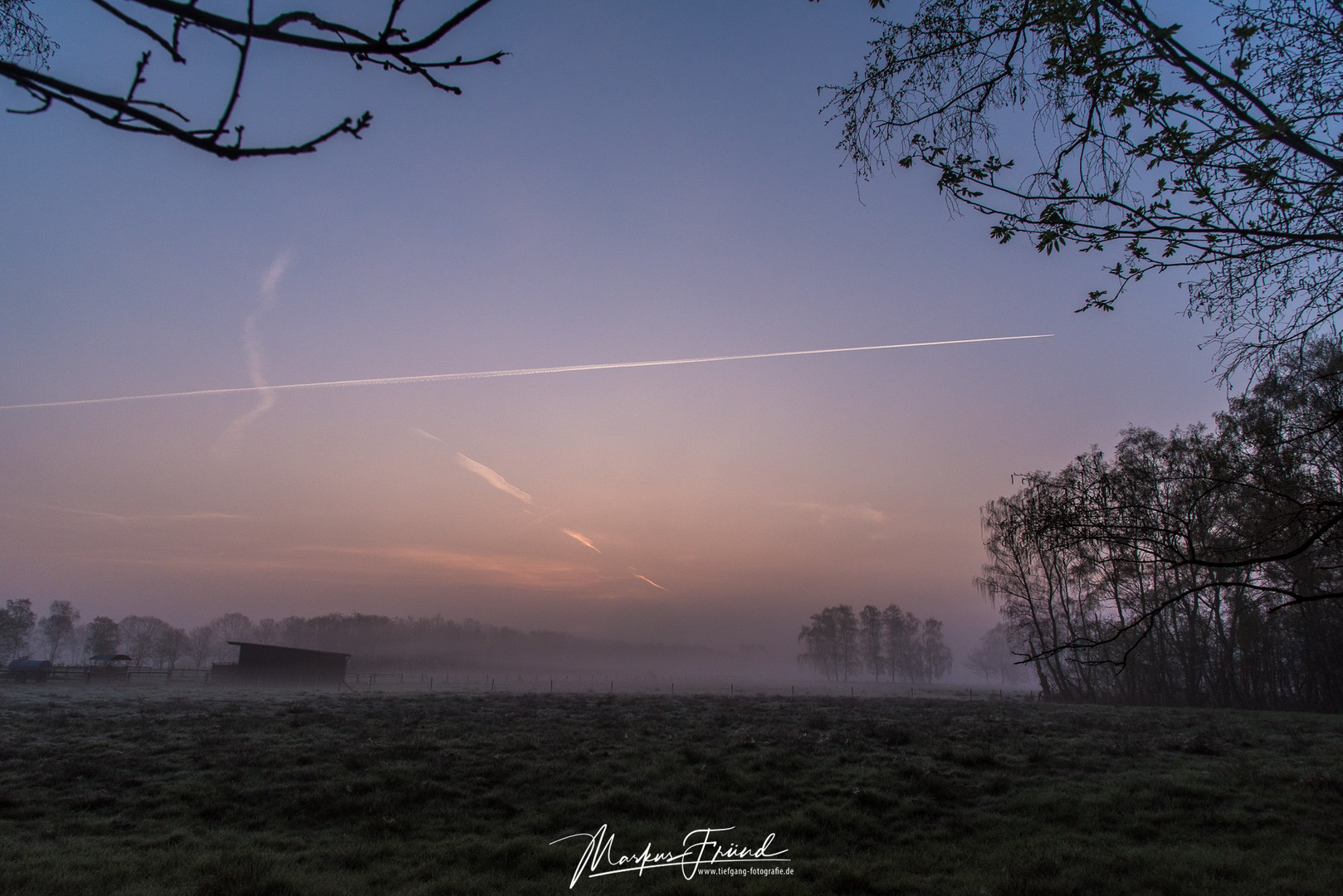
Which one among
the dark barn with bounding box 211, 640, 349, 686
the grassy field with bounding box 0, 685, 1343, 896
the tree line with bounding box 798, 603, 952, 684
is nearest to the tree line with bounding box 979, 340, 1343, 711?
the grassy field with bounding box 0, 685, 1343, 896

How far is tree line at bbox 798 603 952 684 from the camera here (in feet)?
494

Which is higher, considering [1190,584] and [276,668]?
[1190,584]

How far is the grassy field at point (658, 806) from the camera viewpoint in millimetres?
8609

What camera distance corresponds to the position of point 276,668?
57938 mm

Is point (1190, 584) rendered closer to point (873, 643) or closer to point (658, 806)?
point (658, 806)

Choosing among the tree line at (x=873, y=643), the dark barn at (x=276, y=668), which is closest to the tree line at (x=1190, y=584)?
the dark barn at (x=276, y=668)

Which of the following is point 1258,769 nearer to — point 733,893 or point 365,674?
point 733,893

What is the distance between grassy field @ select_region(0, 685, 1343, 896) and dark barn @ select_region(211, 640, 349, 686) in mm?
39625

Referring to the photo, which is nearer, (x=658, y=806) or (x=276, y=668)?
(x=658, y=806)

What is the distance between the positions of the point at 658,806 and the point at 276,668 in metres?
60.0

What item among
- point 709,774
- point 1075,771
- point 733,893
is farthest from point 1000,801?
point 733,893

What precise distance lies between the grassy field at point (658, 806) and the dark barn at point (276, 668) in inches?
1560

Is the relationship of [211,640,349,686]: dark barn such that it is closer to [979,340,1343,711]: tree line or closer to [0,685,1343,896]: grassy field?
[0,685,1343,896]: grassy field

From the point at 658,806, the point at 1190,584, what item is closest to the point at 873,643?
the point at 1190,584
